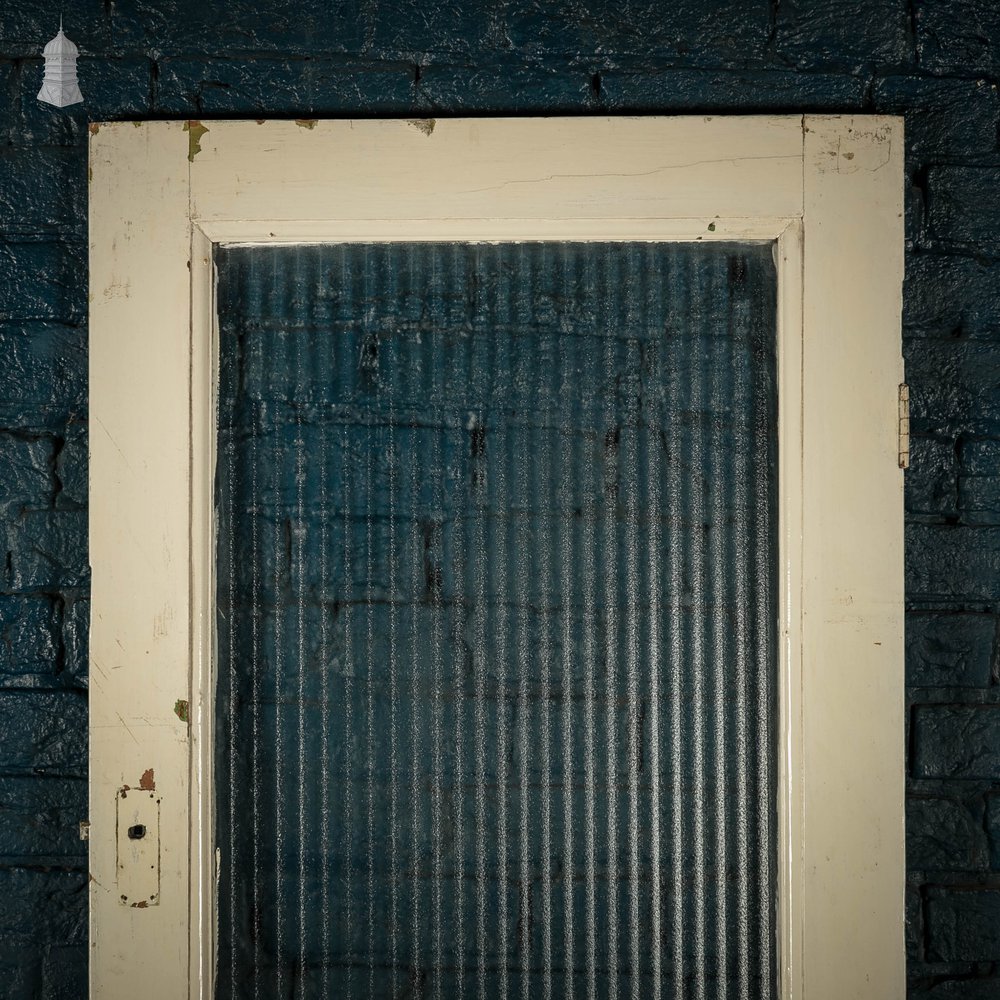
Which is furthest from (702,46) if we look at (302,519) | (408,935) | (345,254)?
(408,935)

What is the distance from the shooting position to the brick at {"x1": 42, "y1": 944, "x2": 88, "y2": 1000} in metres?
1.43

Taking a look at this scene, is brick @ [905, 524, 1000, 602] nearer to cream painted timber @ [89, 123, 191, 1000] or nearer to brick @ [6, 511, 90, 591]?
cream painted timber @ [89, 123, 191, 1000]

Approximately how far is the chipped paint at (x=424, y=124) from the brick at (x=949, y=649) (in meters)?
0.92

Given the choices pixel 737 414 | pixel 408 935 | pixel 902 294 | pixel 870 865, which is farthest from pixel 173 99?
pixel 870 865

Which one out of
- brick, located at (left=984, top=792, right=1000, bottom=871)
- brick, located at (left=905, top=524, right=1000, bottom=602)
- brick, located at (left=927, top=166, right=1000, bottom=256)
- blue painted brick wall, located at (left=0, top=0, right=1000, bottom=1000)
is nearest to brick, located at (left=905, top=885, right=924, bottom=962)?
blue painted brick wall, located at (left=0, top=0, right=1000, bottom=1000)

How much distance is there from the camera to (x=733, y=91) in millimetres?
1413

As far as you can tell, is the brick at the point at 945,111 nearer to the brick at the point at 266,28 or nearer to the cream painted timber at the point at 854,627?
the cream painted timber at the point at 854,627

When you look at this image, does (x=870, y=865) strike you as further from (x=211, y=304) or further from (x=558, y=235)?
(x=211, y=304)

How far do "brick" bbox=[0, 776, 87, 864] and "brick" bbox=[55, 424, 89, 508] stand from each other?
39 cm

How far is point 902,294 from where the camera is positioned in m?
1.38

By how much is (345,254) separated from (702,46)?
0.56 metres

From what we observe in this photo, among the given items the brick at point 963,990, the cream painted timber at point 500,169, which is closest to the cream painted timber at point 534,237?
the cream painted timber at point 500,169

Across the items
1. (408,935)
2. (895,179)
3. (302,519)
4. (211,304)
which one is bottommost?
(408,935)

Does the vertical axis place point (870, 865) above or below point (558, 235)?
below
